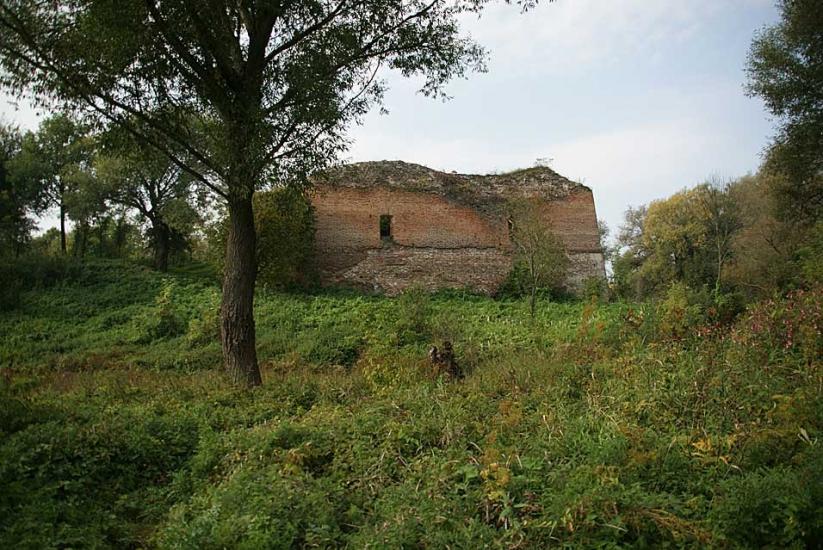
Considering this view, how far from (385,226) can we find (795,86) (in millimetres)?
15500

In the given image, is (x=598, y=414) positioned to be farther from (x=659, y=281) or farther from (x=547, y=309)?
(x=659, y=281)

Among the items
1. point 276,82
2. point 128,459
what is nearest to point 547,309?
point 276,82

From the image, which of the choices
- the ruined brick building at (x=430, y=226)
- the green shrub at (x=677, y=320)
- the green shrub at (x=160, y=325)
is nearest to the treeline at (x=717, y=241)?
the ruined brick building at (x=430, y=226)

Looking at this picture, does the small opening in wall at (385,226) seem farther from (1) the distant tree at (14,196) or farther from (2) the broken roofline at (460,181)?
(1) the distant tree at (14,196)

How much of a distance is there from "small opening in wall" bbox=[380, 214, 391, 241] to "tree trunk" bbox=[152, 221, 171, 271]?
10.9m

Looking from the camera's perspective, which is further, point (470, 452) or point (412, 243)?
point (412, 243)

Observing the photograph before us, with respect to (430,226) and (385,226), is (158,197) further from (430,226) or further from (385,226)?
(430,226)

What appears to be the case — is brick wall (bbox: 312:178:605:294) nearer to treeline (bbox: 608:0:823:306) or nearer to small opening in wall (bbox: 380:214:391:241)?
small opening in wall (bbox: 380:214:391:241)

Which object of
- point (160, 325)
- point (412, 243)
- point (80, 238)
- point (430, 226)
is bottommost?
point (160, 325)

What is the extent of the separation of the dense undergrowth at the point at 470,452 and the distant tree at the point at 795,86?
13.3 metres

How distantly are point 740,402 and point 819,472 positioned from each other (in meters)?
1.42

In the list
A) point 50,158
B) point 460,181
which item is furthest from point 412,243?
point 50,158

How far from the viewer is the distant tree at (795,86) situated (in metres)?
18.0

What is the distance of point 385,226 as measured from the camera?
2645cm
